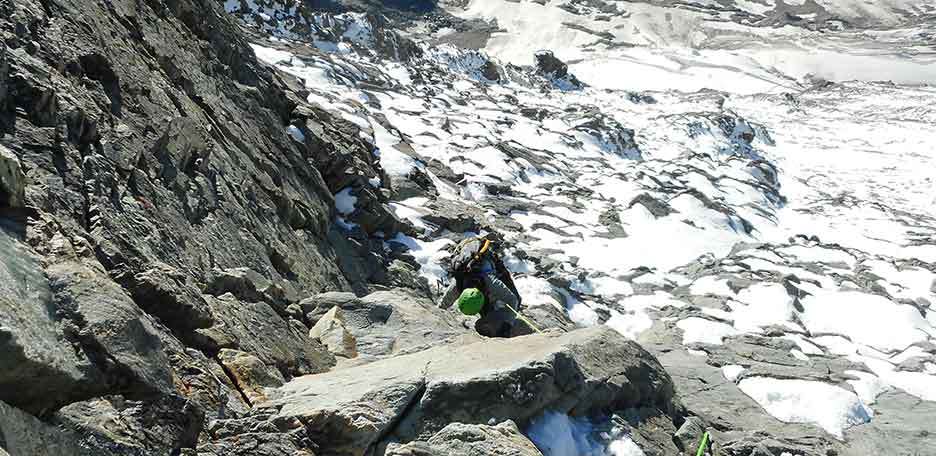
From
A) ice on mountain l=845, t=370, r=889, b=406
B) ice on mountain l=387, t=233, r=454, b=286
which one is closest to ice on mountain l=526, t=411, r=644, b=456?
ice on mountain l=845, t=370, r=889, b=406

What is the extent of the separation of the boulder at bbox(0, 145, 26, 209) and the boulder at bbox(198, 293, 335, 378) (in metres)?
1.82

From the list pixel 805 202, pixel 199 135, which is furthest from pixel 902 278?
pixel 199 135

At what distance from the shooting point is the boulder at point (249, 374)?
231 inches

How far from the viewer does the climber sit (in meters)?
9.48

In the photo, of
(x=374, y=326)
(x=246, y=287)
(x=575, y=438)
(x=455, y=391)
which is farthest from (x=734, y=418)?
(x=246, y=287)

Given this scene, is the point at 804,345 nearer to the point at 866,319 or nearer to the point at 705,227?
the point at 866,319

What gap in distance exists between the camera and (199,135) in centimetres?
977

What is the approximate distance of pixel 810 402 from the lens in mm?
12117

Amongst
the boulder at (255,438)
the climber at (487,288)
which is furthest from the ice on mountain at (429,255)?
the boulder at (255,438)

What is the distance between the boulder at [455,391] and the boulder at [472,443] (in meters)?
0.29

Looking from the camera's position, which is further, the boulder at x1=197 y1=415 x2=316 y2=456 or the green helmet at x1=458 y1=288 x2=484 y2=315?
the green helmet at x1=458 y1=288 x2=484 y2=315

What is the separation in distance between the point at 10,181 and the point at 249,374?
2.44m

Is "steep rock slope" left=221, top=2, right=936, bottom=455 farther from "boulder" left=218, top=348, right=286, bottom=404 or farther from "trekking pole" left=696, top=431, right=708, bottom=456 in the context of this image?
"boulder" left=218, top=348, right=286, bottom=404

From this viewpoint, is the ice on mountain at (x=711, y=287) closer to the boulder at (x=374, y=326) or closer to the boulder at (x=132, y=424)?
the boulder at (x=374, y=326)
